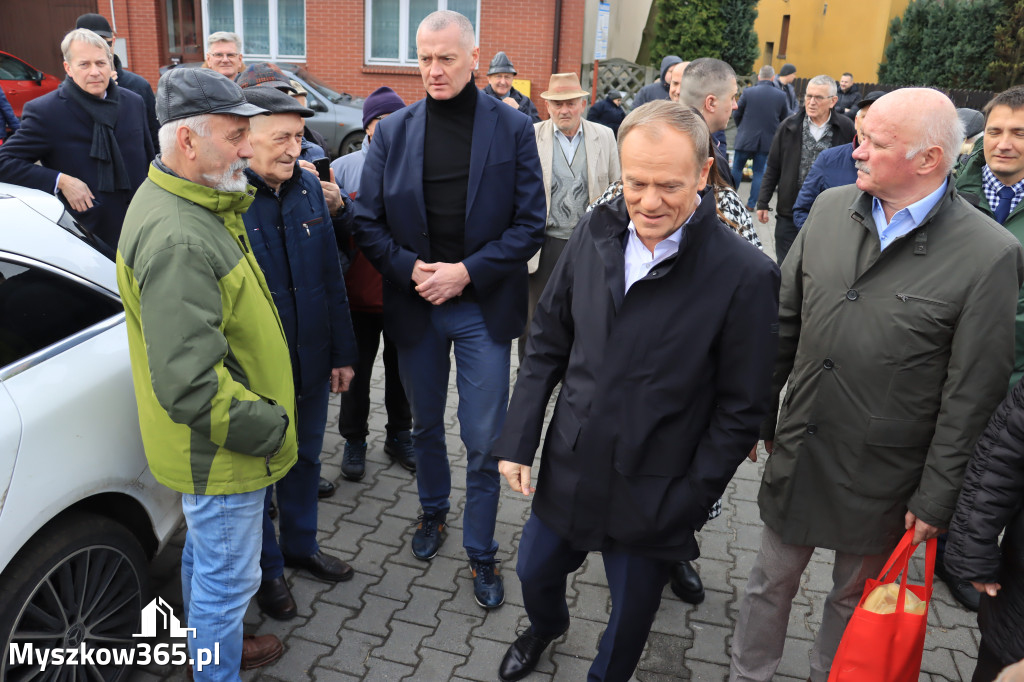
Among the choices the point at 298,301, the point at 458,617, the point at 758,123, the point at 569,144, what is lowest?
the point at 458,617

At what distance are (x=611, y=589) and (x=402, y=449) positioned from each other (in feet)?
7.23

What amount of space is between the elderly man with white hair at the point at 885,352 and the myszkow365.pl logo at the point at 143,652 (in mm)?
2048

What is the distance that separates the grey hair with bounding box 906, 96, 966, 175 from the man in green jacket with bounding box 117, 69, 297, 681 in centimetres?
202

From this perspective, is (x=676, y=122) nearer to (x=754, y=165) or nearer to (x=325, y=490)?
(x=325, y=490)

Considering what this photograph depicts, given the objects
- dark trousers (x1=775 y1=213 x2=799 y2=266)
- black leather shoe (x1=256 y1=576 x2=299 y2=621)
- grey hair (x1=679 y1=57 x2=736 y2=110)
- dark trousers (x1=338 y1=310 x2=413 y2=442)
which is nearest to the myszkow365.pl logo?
black leather shoe (x1=256 y1=576 x2=299 y2=621)

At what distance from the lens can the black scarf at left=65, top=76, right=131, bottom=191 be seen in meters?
4.99

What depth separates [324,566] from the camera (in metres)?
3.58

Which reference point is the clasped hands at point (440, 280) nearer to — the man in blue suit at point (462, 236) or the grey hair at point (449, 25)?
the man in blue suit at point (462, 236)

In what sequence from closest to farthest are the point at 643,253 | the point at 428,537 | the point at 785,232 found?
the point at 643,253 < the point at 428,537 < the point at 785,232

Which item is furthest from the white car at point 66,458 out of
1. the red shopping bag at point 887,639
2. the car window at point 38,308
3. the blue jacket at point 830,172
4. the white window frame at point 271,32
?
the white window frame at point 271,32

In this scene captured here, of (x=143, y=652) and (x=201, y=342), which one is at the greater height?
(x=201, y=342)

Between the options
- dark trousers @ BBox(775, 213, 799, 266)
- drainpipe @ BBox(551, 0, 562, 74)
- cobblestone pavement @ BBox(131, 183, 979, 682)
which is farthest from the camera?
drainpipe @ BBox(551, 0, 562, 74)

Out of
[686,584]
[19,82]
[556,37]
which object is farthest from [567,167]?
[19,82]

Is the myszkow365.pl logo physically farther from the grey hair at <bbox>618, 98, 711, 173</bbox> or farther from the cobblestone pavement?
the grey hair at <bbox>618, 98, 711, 173</bbox>
